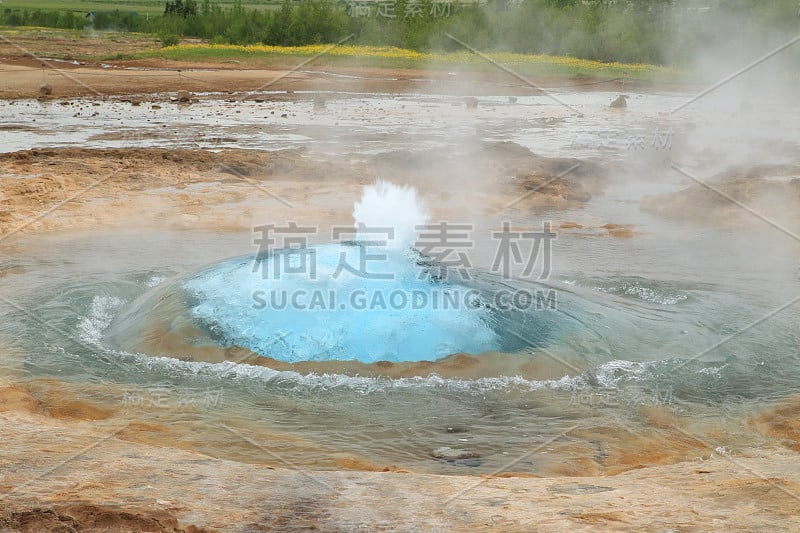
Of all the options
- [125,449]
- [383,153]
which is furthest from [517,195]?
[125,449]

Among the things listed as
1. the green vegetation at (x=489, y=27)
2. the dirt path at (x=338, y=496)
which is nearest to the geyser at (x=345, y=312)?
the dirt path at (x=338, y=496)

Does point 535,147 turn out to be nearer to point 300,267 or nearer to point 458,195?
point 458,195

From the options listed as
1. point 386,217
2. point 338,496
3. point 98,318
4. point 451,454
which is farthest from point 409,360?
point 98,318

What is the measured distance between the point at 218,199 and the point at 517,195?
4562 millimetres

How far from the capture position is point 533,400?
237 inches

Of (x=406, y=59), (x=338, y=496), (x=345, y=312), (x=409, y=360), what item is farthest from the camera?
(x=406, y=59)

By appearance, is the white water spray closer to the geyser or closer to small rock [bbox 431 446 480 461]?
the geyser

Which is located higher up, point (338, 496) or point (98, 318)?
point (338, 496)

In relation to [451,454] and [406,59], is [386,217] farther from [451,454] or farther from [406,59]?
[406,59]

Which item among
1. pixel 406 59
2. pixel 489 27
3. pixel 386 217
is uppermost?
pixel 489 27

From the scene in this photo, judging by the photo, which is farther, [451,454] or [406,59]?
[406,59]

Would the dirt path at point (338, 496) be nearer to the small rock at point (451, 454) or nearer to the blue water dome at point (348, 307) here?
the small rock at point (451, 454)

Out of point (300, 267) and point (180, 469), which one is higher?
point (300, 267)

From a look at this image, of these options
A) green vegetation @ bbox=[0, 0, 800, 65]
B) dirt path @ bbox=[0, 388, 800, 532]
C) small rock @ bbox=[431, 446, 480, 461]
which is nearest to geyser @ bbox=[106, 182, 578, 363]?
small rock @ bbox=[431, 446, 480, 461]
